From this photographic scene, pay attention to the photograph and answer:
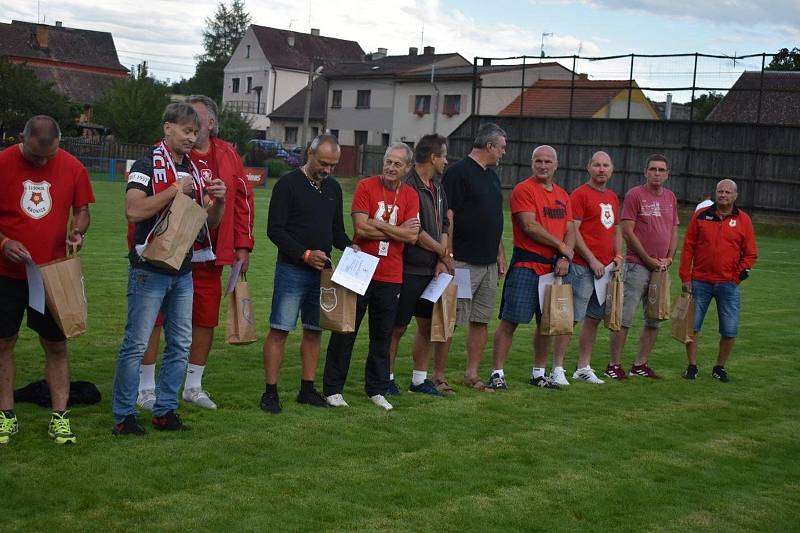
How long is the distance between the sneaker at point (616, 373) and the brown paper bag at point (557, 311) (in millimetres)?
1089

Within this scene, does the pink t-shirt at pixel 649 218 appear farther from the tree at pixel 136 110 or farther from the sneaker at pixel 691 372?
the tree at pixel 136 110

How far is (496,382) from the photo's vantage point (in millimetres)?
8375

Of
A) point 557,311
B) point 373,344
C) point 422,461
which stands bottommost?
point 422,461

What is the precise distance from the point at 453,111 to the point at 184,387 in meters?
49.0

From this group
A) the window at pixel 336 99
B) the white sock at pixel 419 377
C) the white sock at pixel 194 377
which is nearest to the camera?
the white sock at pixel 194 377

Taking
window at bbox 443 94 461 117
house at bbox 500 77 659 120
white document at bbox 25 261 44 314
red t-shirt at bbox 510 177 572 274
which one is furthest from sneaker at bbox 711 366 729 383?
window at bbox 443 94 461 117

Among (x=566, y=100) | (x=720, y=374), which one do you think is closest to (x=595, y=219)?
(x=720, y=374)

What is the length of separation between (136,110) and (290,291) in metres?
49.9

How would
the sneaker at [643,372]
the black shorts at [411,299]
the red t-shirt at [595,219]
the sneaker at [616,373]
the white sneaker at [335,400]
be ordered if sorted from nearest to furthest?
the white sneaker at [335,400]
the black shorts at [411,299]
the red t-shirt at [595,219]
the sneaker at [616,373]
the sneaker at [643,372]

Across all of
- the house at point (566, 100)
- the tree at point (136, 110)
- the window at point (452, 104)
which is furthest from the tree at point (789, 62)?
the tree at point (136, 110)

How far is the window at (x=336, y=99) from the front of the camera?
212 ft

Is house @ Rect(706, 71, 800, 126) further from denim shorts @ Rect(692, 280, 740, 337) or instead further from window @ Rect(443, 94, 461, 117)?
denim shorts @ Rect(692, 280, 740, 337)

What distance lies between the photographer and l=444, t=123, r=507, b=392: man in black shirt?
8188 millimetres

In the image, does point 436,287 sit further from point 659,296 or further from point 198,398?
point 659,296
